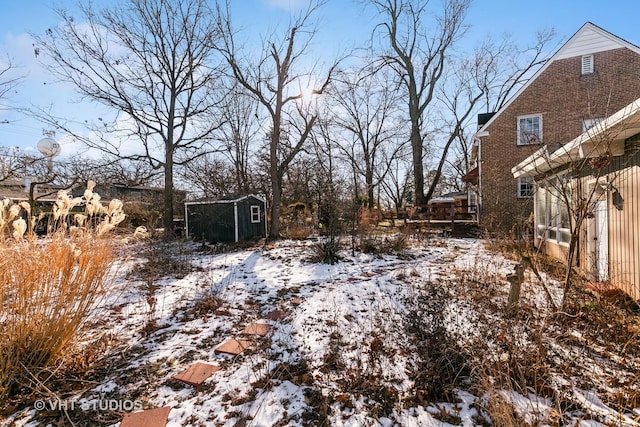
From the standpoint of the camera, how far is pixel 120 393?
2.36 m

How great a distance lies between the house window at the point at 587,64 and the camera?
493 inches

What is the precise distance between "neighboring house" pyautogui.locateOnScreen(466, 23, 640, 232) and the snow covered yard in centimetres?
818

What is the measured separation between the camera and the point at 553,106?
1330 cm

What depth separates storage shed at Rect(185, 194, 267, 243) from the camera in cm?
1271

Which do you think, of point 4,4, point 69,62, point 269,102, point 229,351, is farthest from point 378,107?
point 229,351

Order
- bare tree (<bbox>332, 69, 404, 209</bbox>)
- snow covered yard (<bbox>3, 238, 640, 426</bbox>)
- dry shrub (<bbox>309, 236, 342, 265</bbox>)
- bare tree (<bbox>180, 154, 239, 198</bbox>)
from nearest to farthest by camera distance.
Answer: snow covered yard (<bbox>3, 238, 640, 426</bbox>) → dry shrub (<bbox>309, 236, 342, 265</bbox>) → bare tree (<bbox>180, 154, 239, 198</bbox>) → bare tree (<bbox>332, 69, 404, 209</bbox>)

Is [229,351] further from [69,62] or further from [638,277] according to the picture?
[69,62]

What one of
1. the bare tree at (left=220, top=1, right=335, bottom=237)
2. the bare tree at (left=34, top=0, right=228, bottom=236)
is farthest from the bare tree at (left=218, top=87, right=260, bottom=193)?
the bare tree at (left=220, top=1, right=335, bottom=237)

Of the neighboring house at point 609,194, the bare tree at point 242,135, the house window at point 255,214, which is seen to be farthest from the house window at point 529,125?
the bare tree at point 242,135

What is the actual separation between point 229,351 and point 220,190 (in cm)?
1808

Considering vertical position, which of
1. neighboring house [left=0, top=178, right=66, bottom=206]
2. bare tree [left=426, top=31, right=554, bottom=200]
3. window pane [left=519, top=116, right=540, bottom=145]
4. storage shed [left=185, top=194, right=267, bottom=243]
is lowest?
storage shed [left=185, top=194, right=267, bottom=243]

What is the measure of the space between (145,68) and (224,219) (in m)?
8.39

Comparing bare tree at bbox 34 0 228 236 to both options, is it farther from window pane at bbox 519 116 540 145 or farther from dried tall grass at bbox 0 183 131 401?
window pane at bbox 519 116 540 145

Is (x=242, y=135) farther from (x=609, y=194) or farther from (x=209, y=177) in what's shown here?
(x=609, y=194)
